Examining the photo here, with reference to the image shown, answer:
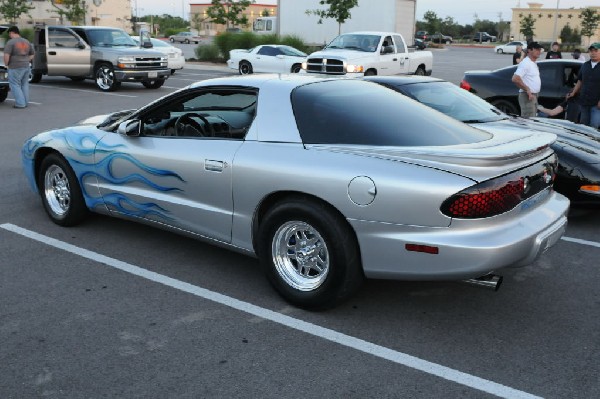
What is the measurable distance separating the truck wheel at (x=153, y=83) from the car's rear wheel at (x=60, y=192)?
14080mm

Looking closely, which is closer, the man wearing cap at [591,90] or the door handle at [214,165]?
the door handle at [214,165]

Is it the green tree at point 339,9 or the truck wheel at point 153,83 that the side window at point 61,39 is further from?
the green tree at point 339,9

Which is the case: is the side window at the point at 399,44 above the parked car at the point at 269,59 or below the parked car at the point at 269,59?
above

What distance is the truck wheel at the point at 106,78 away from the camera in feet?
60.9

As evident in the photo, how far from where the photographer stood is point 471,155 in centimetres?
374

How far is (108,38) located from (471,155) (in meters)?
17.8

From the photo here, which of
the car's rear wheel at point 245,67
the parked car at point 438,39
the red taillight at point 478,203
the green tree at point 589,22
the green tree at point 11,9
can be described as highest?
the green tree at point 589,22

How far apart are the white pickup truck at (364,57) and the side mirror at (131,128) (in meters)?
13.3

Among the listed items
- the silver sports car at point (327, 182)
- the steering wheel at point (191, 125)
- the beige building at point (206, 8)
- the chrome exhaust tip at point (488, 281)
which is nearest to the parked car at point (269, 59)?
the steering wheel at point (191, 125)

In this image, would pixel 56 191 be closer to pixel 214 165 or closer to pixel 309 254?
pixel 214 165

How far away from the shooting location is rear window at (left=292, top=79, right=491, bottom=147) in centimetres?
416

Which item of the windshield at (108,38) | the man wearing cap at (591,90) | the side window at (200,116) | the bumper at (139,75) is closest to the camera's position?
the side window at (200,116)

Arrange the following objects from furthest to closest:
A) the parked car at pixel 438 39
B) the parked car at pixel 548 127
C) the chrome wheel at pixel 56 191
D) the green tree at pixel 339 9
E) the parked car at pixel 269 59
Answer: the parked car at pixel 438 39 < the green tree at pixel 339 9 < the parked car at pixel 269 59 < the parked car at pixel 548 127 < the chrome wheel at pixel 56 191

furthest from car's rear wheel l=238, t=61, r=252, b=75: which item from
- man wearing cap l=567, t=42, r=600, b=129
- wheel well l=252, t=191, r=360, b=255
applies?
wheel well l=252, t=191, r=360, b=255
